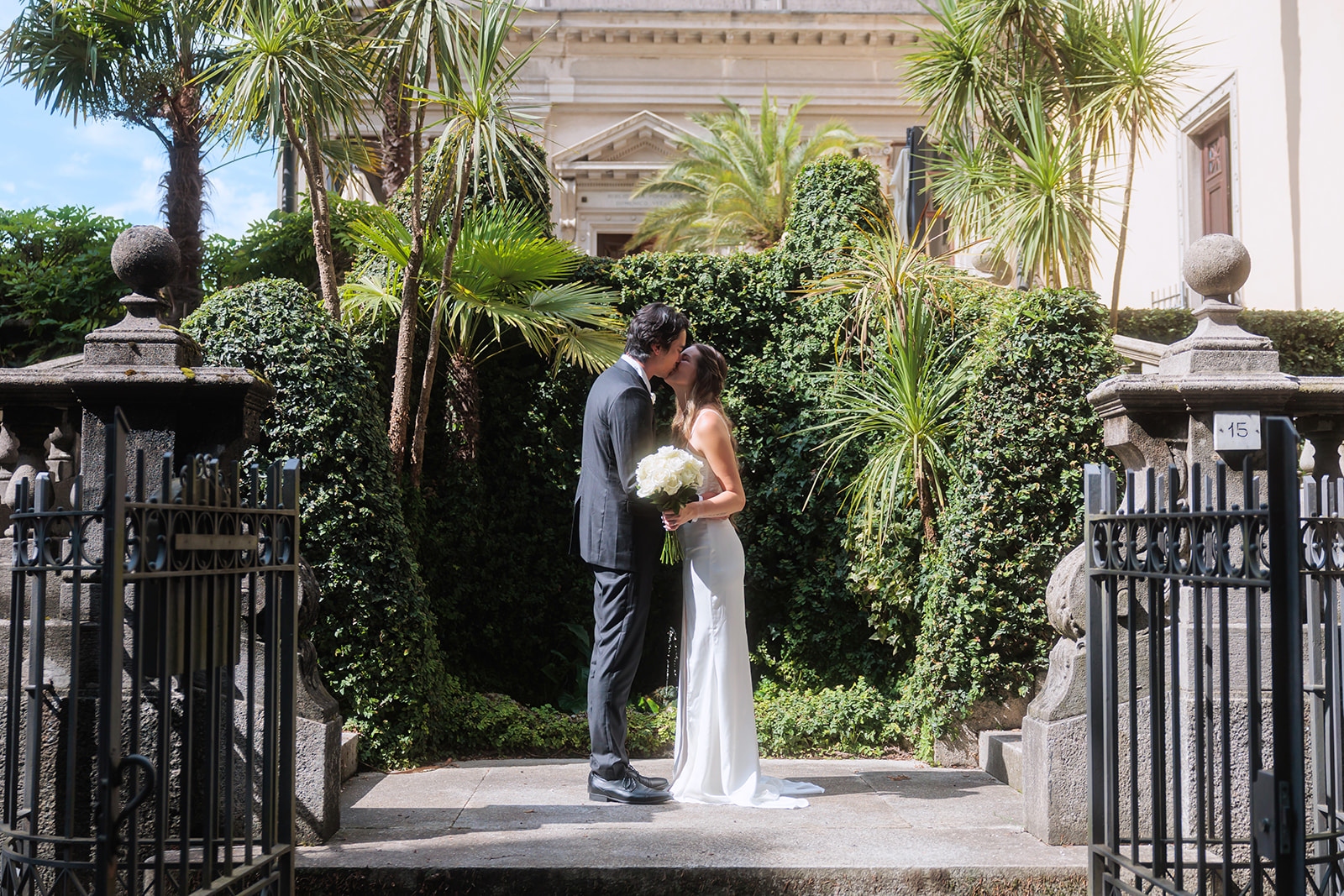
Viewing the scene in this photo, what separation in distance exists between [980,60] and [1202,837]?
8530 millimetres

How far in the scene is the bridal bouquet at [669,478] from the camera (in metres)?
4.62

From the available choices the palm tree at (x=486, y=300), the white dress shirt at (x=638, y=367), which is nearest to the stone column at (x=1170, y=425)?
the white dress shirt at (x=638, y=367)

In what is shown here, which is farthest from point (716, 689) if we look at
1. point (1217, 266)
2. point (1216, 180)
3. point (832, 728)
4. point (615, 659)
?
point (1216, 180)

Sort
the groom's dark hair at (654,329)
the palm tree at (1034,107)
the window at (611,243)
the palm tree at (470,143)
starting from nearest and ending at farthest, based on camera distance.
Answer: the groom's dark hair at (654,329), the palm tree at (470,143), the palm tree at (1034,107), the window at (611,243)

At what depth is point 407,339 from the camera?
291 inches

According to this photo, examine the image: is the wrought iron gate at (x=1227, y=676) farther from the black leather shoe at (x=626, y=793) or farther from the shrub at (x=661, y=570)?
the shrub at (x=661, y=570)

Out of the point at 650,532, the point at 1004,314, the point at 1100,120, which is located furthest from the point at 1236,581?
the point at 1100,120

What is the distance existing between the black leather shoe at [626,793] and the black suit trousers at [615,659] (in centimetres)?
4

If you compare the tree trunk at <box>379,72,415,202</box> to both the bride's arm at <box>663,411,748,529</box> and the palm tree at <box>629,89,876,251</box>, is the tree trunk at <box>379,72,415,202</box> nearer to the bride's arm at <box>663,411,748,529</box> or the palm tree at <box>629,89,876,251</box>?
the bride's arm at <box>663,411,748,529</box>

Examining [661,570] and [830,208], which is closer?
[661,570]

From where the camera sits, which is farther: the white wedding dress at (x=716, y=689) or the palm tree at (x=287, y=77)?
the palm tree at (x=287, y=77)

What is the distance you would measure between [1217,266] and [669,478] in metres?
2.41

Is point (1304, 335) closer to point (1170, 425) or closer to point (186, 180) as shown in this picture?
point (1170, 425)

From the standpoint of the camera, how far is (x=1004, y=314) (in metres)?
6.23
